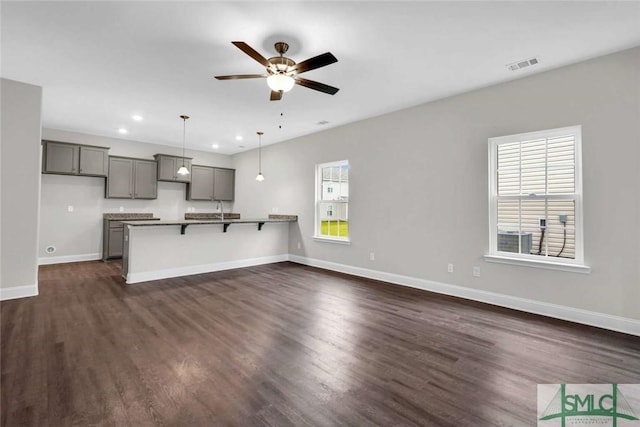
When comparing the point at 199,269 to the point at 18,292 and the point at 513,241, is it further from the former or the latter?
the point at 513,241

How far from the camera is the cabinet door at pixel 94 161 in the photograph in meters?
6.09

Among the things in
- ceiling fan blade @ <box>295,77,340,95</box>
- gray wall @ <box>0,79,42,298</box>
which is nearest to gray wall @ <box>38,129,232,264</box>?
gray wall @ <box>0,79,42,298</box>

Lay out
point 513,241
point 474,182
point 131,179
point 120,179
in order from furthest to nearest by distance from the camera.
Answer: point 131,179 < point 120,179 < point 474,182 < point 513,241

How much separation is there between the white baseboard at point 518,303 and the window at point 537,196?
0.52 metres

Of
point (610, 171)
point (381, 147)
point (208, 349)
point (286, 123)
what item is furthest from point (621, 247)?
point (286, 123)

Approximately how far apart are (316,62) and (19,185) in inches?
163

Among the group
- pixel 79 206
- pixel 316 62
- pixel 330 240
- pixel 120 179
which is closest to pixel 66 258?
pixel 79 206

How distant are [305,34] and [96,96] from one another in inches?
137

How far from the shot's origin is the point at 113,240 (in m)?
6.34

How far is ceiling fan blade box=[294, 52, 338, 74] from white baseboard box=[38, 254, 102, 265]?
658cm

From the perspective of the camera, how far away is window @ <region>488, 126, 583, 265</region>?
3.21 metres

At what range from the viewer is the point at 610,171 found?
116 inches

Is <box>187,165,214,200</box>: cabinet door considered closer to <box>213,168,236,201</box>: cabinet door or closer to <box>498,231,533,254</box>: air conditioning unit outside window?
<box>213,168,236,201</box>: cabinet door

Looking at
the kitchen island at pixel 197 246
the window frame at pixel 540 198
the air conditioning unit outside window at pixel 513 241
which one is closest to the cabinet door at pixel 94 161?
the kitchen island at pixel 197 246
